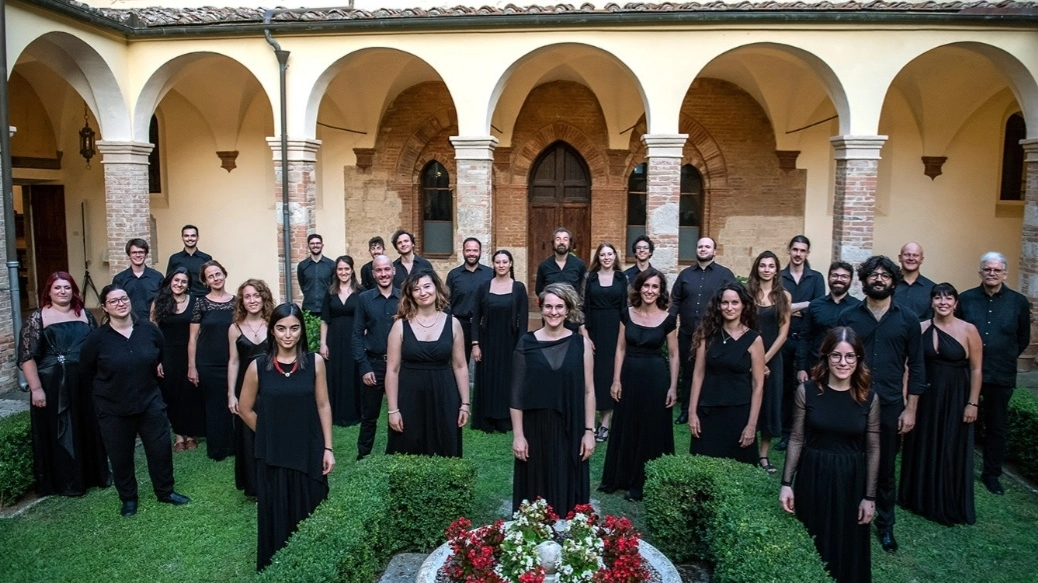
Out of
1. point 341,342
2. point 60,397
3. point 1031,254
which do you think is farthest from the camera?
point 1031,254

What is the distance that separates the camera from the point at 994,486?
6.18m

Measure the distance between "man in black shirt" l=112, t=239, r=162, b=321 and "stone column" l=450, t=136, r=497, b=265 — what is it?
4.05 metres

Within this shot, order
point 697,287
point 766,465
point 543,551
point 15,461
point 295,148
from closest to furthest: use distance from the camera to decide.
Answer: point 543,551 → point 15,461 → point 766,465 → point 697,287 → point 295,148

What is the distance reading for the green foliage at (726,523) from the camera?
3.63m

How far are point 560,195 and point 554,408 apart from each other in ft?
33.9

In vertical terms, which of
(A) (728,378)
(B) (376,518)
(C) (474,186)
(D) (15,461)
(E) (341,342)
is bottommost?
(D) (15,461)

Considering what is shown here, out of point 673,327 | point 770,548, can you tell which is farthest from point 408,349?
point 770,548

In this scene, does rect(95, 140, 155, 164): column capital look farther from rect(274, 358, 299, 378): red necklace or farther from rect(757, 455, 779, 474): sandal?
rect(757, 455, 779, 474): sandal

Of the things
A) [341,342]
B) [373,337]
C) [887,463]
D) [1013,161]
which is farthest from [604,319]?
[1013,161]

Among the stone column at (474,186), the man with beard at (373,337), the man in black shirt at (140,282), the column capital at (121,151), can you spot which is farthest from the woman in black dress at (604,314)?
the column capital at (121,151)

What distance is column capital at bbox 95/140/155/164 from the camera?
10922 millimetres

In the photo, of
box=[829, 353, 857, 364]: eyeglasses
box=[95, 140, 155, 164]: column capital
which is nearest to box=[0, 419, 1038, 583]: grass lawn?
box=[829, 353, 857, 364]: eyeglasses

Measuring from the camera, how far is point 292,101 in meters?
10.9

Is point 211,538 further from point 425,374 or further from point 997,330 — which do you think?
point 997,330
